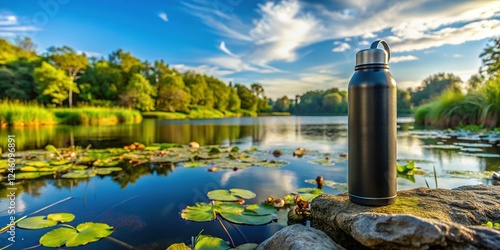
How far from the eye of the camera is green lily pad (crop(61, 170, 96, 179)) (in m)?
3.23

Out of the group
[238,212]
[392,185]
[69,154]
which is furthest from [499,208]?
[69,154]

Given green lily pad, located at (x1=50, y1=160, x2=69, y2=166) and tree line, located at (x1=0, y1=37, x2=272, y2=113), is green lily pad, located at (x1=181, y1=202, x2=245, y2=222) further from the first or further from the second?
tree line, located at (x1=0, y1=37, x2=272, y2=113)

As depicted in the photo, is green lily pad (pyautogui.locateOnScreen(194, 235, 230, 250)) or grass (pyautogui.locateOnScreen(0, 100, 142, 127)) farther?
grass (pyautogui.locateOnScreen(0, 100, 142, 127))

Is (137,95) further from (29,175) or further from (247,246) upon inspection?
(247,246)

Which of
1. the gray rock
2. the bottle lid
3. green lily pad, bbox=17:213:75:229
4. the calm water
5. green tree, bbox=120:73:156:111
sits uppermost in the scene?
green tree, bbox=120:73:156:111

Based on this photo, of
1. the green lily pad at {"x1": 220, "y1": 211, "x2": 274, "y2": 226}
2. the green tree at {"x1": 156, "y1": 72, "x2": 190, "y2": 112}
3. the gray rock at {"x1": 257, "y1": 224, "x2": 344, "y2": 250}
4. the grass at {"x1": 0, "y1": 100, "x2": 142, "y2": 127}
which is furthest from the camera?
the green tree at {"x1": 156, "y1": 72, "x2": 190, "y2": 112}

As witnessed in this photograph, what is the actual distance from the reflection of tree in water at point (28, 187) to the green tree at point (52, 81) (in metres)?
34.7

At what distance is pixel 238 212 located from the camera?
1.96 m

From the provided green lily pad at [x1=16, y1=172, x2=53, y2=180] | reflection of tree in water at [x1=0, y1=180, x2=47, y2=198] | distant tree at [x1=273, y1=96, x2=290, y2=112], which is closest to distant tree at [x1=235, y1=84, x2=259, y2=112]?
distant tree at [x1=273, y1=96, x2=290, y2=112]

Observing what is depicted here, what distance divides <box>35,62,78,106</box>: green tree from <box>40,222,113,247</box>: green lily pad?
120ft

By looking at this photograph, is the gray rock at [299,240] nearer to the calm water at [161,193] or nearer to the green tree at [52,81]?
the calm water at [161,193]

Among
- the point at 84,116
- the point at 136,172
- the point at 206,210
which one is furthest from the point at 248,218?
the point at 84,116

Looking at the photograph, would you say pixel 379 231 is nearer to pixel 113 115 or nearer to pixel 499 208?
pixel 499 208

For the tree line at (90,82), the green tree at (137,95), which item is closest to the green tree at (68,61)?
the tree line at (90,82)
